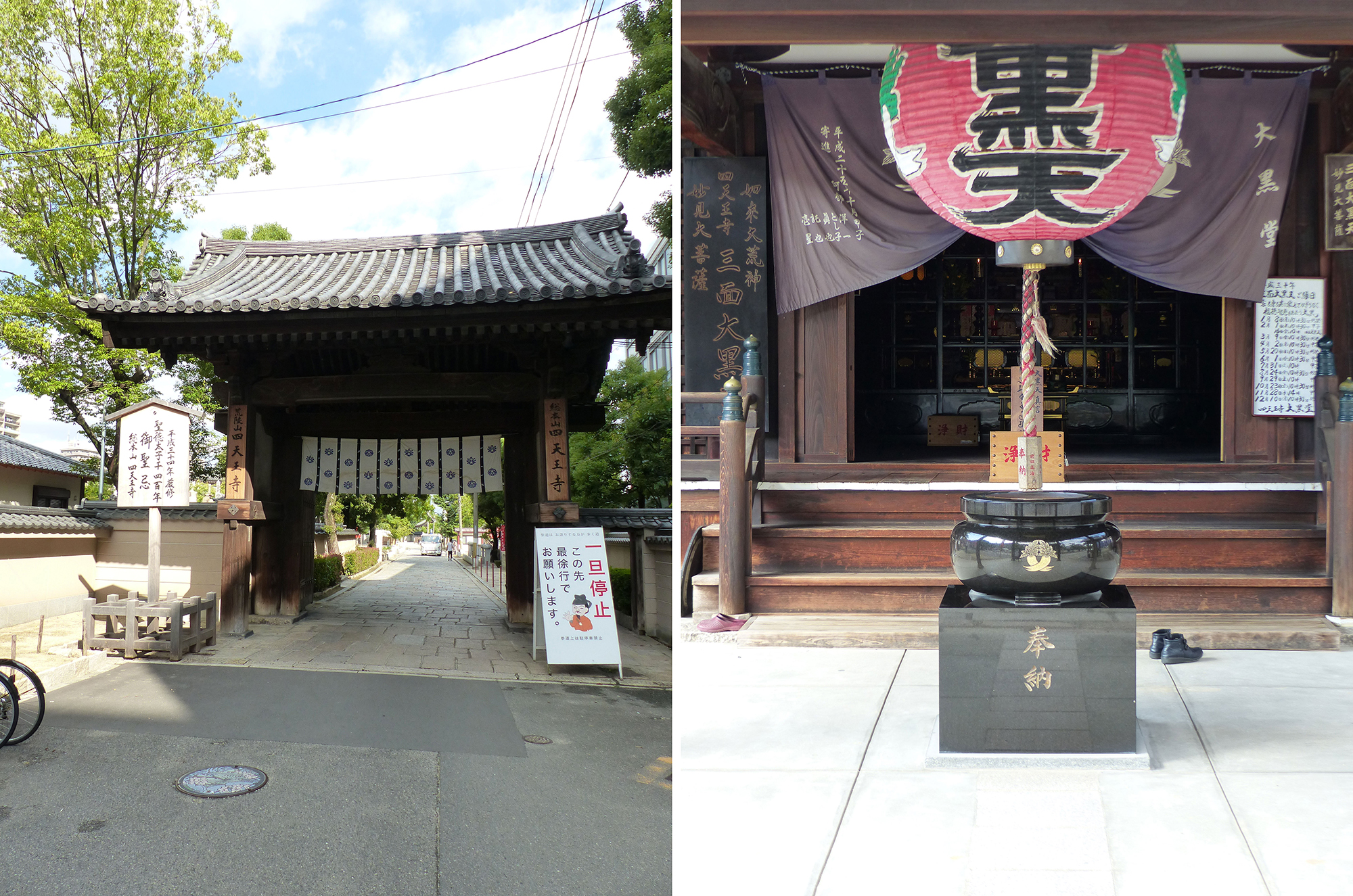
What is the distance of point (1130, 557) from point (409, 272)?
10328 millimetres

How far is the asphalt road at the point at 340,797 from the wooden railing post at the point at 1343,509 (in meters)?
4.89

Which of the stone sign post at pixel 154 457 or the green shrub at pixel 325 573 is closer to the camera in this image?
the stone sign post at pixel 154 457

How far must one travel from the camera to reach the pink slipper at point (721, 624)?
→ 6488 millimetres

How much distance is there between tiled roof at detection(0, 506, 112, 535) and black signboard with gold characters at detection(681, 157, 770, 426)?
10421 mm

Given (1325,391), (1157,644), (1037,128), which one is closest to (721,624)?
(1157,644)

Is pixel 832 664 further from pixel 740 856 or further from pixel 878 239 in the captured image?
pixel 878 239

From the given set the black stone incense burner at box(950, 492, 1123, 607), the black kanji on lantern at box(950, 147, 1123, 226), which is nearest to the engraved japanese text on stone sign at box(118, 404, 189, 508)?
the black kanji on lantern at box(950, 147, 1123, 226)

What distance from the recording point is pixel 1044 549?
4125mm

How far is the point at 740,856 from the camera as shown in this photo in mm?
3170

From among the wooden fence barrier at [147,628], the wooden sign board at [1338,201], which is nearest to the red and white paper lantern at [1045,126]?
the wooden sign board at [1338,201]

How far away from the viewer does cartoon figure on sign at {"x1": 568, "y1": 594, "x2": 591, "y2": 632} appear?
1042cm

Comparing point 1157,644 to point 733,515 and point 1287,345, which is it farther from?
point 1287,345

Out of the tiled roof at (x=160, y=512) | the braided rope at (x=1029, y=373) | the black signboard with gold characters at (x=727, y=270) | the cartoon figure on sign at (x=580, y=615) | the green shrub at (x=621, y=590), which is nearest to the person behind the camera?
the braided rope at (x=1029, y=373)

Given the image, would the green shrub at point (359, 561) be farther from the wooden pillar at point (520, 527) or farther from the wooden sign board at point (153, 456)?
the wooden sign board at point (153, 456)
